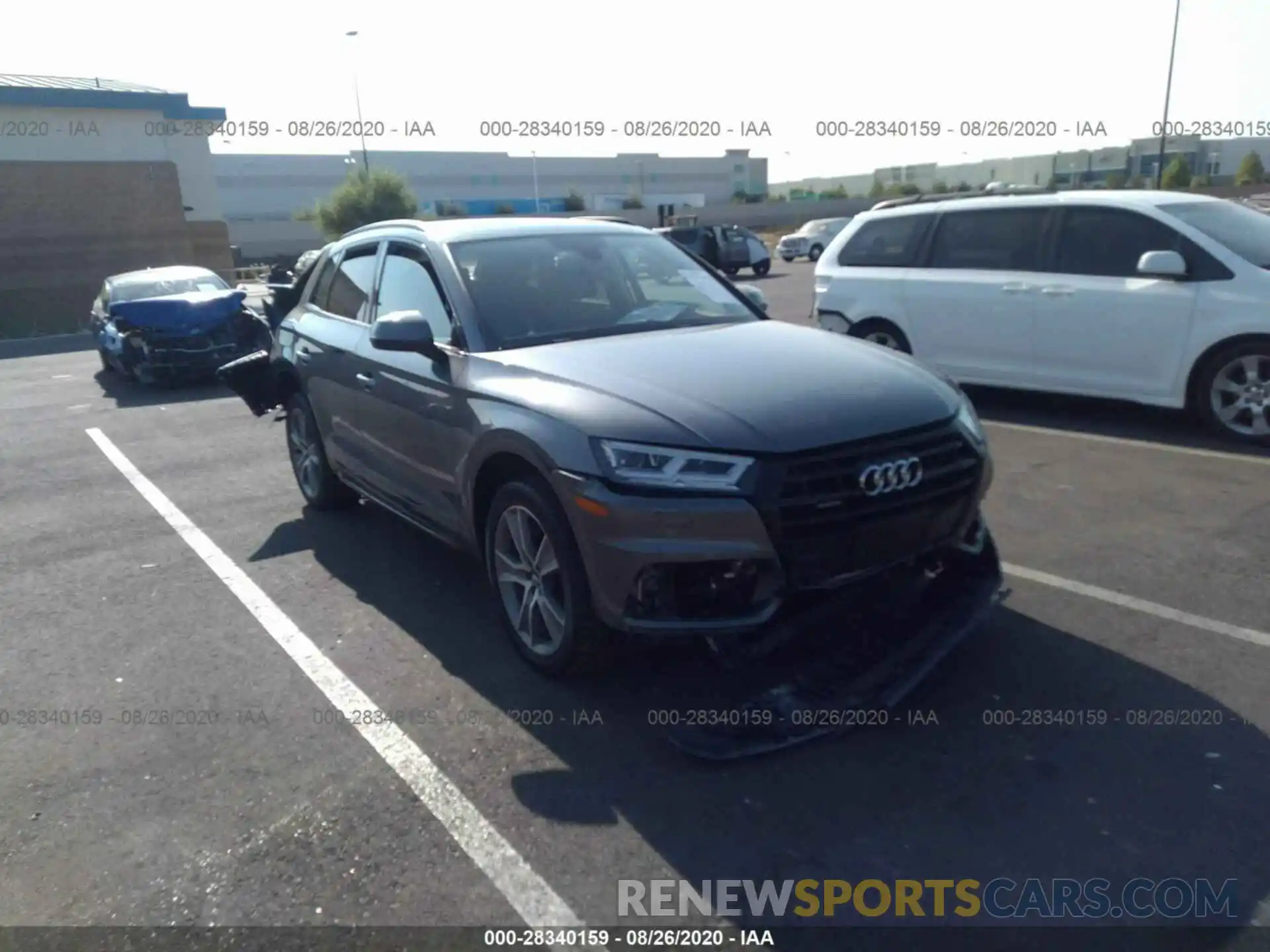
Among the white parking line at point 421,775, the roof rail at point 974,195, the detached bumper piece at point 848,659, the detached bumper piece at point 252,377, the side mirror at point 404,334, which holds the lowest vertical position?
the white parking line at point 421,775

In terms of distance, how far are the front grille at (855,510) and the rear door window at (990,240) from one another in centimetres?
516

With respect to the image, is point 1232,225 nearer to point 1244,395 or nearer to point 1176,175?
point 1244,395

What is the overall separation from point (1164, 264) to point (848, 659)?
5.09 meters

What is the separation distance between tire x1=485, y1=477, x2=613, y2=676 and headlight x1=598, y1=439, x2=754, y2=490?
346 mm

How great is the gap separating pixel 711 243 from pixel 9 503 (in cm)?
2300

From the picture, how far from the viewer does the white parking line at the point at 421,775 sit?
2.89 metres

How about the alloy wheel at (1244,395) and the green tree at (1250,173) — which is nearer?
the alloy wheel at (1244,395)

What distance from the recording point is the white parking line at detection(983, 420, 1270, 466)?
6840mm

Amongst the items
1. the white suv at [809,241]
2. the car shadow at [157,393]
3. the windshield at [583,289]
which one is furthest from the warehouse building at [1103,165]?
the windshield at [583,289]

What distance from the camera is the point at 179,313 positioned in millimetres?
13391

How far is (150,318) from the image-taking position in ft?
43.5

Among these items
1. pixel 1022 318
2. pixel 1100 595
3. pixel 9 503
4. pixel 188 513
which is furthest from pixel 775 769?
pixel 9 503

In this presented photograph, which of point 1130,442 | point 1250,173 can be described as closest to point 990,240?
point 1130,442

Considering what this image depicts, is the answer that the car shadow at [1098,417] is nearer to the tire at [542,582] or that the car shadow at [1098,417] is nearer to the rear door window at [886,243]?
the rear door window at [886,243]
